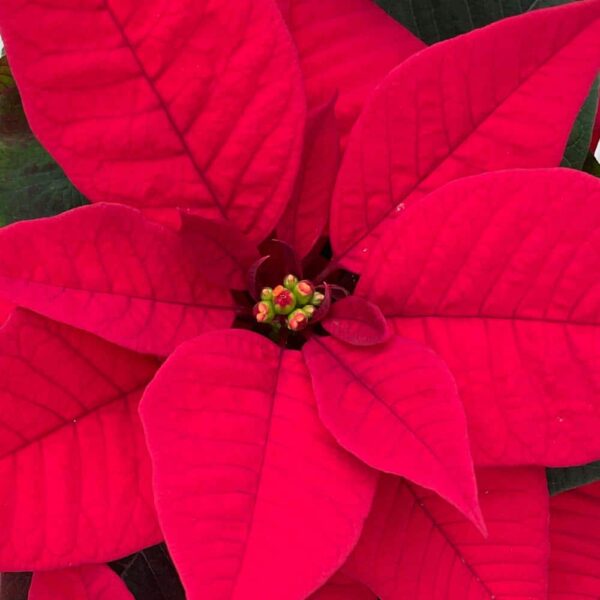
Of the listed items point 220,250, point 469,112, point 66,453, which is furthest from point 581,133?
point 66,453

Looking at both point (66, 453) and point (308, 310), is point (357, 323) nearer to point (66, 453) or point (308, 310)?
point (308, 310)

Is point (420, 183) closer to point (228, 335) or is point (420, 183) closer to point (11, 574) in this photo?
point (228, 335)

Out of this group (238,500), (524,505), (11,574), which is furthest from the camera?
(11,574)

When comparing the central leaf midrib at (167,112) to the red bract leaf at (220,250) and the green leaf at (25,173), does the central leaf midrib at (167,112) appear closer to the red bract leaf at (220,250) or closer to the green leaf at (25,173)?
the red bract leaf at (220,250)

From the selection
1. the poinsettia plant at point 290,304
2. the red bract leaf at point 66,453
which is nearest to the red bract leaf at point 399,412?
the poinsettia plant at point 290,304

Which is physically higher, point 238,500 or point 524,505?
point 238,500

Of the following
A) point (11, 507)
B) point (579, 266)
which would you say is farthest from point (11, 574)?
point (579, 266)

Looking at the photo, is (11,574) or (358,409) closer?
(358,409)
